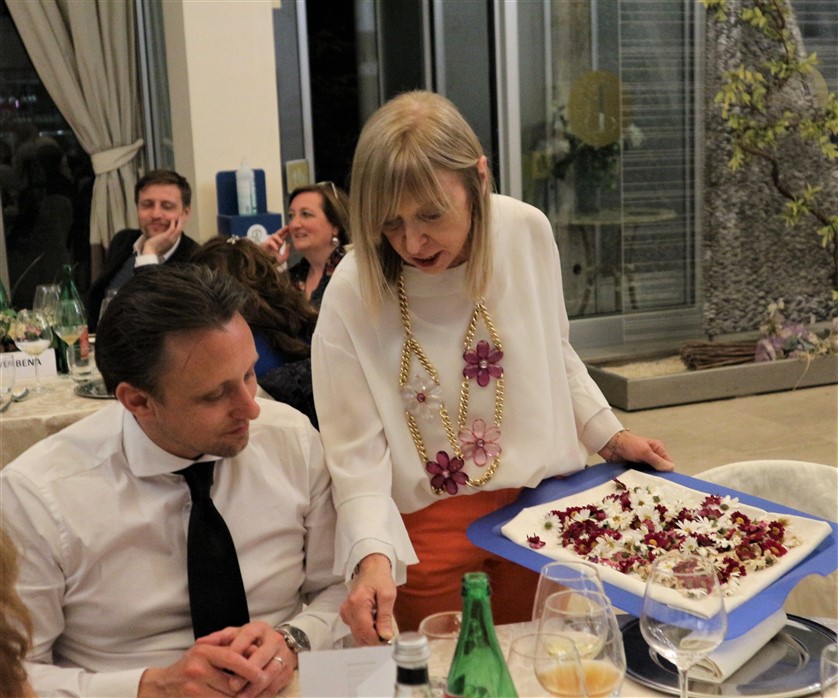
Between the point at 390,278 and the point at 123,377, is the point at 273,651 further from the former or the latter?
the point at 390,278

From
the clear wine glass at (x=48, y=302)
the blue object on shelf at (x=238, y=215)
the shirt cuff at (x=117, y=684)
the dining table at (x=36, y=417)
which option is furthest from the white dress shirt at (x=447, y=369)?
the blue object on shelf at (x=238, y=215)

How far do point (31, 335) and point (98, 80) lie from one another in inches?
182

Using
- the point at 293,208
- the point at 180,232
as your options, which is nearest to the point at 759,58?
the point at 293,208

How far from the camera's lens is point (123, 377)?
183 cm

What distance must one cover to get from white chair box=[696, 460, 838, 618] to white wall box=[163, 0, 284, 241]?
4.30 metres

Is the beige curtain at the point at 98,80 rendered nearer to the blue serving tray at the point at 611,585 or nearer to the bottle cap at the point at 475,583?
the blue serving tray at the point at 611,585

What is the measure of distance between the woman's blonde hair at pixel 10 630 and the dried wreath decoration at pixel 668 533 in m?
0.88

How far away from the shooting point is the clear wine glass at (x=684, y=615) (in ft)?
4.41

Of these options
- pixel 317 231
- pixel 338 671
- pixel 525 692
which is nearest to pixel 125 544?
pixel 338 671

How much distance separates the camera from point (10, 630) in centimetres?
124

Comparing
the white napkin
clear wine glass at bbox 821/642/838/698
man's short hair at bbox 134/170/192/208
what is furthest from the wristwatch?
man's short hair at bbox 134/170/192/208

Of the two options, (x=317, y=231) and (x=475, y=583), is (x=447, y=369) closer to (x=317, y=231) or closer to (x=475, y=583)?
(x=475, y=583)

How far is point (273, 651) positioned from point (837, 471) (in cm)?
128

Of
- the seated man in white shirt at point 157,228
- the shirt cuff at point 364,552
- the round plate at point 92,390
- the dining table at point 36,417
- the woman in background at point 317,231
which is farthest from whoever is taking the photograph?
the seated man in white shirt at point 157,228
